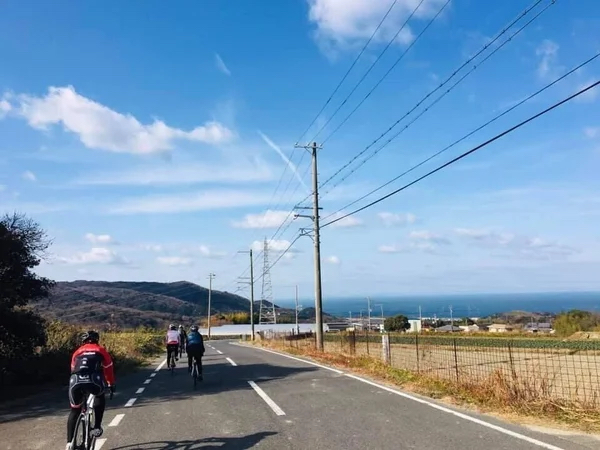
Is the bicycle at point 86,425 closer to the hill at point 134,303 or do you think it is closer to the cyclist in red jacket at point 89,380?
the cyclist in red jacket at point 89,380

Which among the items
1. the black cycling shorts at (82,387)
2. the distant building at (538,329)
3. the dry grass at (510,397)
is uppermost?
the black cycling shorts at (82,387)

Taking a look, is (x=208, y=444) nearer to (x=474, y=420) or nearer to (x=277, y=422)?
(x=277, y=422)

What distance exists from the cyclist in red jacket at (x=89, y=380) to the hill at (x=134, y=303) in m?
67.1

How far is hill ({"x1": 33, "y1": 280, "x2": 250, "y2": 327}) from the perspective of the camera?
93869 mm

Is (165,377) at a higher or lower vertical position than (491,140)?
lower

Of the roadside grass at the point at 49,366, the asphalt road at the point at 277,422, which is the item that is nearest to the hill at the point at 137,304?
the roadside grass at the point at 49,366

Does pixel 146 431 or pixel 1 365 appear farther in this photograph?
pixel 1 365

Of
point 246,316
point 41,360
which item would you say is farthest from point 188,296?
point 41,360

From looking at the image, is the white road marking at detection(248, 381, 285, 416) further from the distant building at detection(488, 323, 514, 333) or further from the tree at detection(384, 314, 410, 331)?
the tree at detection(384, 314, 410, 331)

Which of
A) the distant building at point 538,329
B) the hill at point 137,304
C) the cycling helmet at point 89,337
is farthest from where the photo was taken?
the hill at point 137,304

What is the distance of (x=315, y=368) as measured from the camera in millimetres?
19312

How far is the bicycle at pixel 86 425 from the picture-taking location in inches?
279

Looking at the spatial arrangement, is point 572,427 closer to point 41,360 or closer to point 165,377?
point 165,377

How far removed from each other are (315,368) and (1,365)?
10.1 meters
